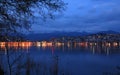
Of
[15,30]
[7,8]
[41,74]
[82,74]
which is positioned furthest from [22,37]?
[82,74]

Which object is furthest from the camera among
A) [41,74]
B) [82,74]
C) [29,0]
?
[82,74]

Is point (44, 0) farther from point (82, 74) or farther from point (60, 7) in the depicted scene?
point (82, 74)

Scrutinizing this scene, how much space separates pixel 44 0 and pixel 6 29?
1.15 metres

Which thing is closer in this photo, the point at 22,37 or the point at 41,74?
the point at 22,37

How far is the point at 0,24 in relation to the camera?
7.05 m

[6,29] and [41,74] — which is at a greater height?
[6,29]

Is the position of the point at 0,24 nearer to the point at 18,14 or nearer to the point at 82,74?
the point at 18,14

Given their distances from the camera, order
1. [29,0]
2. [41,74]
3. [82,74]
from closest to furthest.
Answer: [29,0]
[41,74]
[82,74]

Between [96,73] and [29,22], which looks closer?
[29,22]

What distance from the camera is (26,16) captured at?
6.98 metres

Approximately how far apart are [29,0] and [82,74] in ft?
105

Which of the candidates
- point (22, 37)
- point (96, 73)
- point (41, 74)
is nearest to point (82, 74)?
point (96, 73)

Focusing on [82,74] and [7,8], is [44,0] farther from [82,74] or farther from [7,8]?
[82,74]

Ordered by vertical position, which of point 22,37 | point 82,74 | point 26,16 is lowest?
point 82,74
